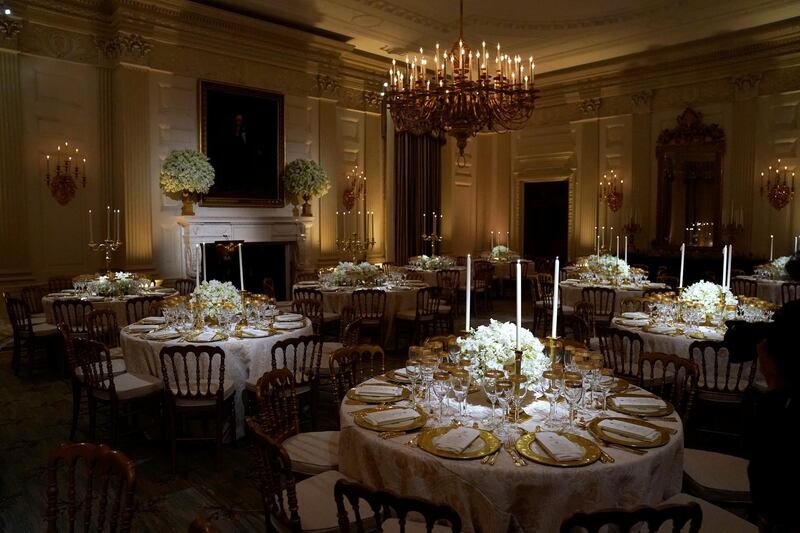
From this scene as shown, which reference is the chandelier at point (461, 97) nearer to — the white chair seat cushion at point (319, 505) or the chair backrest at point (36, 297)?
the white chair seat cushion at point (319, 505)

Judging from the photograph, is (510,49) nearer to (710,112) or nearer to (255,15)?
(710,112)

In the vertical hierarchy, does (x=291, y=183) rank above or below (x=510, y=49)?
below

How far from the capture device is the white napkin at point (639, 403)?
2.87 m

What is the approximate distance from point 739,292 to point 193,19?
9.16 metres

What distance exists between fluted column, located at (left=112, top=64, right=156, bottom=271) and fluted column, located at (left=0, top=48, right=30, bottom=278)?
46.9 inches

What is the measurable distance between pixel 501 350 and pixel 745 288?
7.07 metres

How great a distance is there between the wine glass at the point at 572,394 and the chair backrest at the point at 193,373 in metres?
2.35

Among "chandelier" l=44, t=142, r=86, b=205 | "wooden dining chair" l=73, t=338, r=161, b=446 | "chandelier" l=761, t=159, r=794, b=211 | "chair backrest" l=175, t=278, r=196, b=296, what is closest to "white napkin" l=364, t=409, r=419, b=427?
"wooden dining chair" l=73, t=338, r=161, b=446

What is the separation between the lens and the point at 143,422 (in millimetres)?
4961

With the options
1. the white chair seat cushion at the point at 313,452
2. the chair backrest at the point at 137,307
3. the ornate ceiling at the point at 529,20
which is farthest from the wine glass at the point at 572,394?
the ornate ceiling at the point at 529,20

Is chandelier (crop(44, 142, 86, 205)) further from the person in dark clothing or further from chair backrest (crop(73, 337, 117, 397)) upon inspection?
the person in dark clothing

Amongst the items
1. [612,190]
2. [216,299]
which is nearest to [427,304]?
[216,299]

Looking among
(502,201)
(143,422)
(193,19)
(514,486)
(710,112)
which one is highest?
(193,19)

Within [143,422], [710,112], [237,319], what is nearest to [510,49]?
[710,112]
